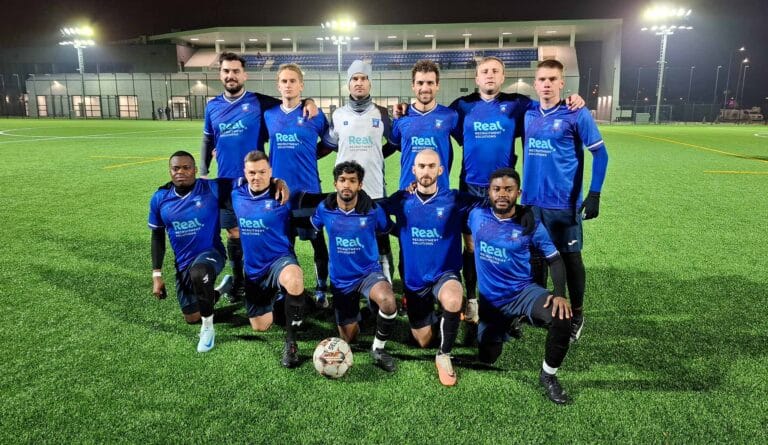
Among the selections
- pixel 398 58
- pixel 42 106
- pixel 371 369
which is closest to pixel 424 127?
pixel 371 369

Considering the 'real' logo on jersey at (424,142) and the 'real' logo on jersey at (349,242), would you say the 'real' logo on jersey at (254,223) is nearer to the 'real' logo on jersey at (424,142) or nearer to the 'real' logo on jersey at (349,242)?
the 'real' logo on jersey at (349,242)

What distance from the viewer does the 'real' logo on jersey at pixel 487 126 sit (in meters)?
4.32

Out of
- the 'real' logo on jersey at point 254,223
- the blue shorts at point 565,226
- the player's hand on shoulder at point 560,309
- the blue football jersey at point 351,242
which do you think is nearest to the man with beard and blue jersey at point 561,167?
the blue shorts at point 565,226

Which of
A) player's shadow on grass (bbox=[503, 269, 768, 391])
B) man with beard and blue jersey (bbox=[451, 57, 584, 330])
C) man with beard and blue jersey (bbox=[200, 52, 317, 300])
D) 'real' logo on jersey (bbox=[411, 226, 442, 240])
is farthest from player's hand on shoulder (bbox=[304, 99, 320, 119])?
player's shadow on grass (bbox=[503, 269, 768, 391])

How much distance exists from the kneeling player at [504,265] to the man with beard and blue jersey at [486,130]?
79 cm

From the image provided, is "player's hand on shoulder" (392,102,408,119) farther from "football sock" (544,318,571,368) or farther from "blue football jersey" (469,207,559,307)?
"football sock" (544,318,571,368)

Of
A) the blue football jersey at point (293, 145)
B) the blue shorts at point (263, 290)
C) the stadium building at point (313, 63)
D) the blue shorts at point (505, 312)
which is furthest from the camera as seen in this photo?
the stadium building at point (313, 63)

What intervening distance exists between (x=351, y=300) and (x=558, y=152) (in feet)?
6.50

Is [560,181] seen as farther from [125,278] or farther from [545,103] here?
[125,278]

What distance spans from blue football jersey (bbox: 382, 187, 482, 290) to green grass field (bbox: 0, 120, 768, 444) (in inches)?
23.6

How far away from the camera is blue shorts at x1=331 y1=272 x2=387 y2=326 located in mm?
3803

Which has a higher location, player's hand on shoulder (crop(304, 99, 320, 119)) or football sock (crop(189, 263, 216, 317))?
player's hand on shoulder (crop(304, 99, 320, 119))

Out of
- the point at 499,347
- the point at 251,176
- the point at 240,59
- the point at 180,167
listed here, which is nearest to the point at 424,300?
the point at 499,347

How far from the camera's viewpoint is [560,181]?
3.99m
